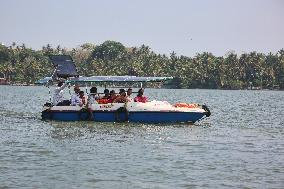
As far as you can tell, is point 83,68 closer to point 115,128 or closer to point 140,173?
point 115,128

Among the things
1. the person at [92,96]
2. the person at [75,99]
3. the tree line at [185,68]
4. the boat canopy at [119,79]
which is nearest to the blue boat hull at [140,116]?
the person at [75,99]

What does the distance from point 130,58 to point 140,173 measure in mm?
148930

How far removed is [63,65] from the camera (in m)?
31.3

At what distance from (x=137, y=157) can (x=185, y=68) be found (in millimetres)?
131863

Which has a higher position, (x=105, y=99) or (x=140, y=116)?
(x=105, y=99)

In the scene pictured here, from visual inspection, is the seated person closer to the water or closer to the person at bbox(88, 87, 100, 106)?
the person at bbox(88, 87, 100, 106)

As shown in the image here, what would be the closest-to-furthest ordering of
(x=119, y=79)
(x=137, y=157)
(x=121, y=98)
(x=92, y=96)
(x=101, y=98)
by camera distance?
(x=137, y=157) < (x=121, y=98) < (x=92, y=96) < (x=101, y=98) < (x=119, y=79)

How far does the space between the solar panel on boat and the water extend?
5016 millimetres

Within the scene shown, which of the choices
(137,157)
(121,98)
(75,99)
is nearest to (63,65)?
(75,99)

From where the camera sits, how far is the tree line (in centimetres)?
14275

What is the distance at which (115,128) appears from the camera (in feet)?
84.6

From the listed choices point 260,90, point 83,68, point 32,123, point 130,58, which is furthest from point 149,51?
point 32,123

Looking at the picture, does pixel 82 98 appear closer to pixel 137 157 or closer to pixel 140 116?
pixel 140 116

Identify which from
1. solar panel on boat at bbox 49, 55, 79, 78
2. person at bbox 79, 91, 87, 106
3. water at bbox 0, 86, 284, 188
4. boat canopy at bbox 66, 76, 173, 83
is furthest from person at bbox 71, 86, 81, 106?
solar panel on boat at bbox 49, 55, 79, 78
